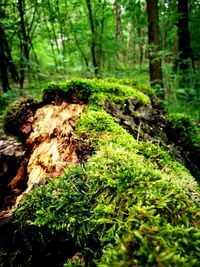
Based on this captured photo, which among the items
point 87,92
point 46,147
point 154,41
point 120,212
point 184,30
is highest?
point 184,30

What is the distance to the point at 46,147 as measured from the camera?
2.52 m

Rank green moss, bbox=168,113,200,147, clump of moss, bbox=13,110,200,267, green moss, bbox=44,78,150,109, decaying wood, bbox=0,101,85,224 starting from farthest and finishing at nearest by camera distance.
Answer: green moss, bbox=168,113,200,147 → green moss, bbox=44,78,150,109 → decaying wood, bbox=0,101,85,224 → clump of moss, bbox=13,110,200,267

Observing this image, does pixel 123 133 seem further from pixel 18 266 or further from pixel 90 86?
pixel 18 266

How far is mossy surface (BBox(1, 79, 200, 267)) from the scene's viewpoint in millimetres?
981

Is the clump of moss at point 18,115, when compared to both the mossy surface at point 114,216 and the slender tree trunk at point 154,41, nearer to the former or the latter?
the mossy surface at point 114,216

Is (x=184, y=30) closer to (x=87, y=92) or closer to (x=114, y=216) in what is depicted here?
(x=87, y=92)

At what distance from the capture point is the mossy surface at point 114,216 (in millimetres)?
981

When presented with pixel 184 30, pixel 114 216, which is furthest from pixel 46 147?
pixel 184 30

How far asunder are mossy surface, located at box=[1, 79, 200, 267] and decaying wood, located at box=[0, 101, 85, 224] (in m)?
0.32

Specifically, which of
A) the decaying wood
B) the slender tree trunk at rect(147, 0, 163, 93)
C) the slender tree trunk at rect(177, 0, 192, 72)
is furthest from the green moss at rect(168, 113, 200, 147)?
the slender tree trunk at rect(177, 0, 192, 72)

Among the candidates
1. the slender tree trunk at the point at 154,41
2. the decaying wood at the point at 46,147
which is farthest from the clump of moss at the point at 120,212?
the slender tree trunk at the point at 154,41

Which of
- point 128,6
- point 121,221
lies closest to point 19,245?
point 121,221

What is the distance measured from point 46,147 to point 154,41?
201 inches

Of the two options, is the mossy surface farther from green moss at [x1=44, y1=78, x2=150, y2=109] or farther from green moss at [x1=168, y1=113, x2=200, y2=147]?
green moss at [x1=168, y1=113, x2=200, y2=147]
